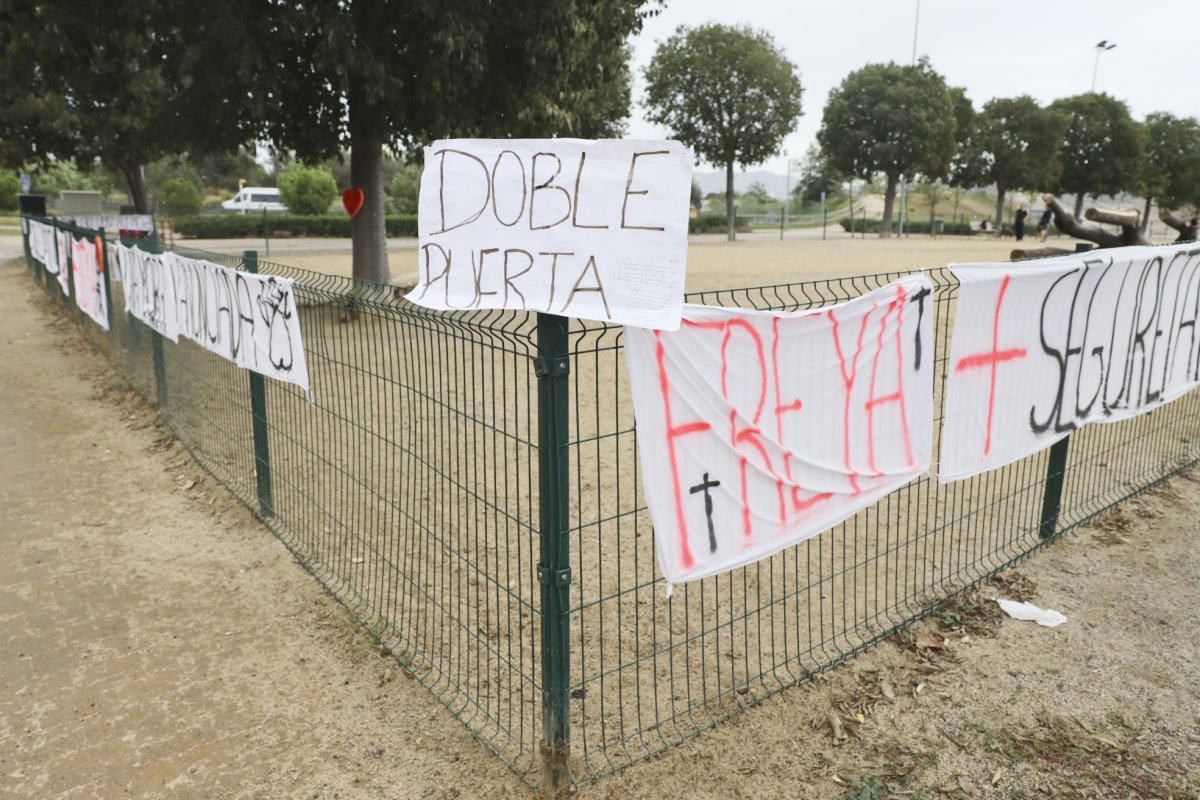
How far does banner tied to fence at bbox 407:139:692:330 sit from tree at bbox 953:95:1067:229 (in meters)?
49.9

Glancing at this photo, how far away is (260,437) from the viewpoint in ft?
16.1

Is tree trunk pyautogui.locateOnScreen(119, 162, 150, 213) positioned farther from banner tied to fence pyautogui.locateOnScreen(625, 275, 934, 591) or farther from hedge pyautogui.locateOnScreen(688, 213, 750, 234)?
banner tied to fence pyautogui.locateOnScreen(625, 275, 934, 591)

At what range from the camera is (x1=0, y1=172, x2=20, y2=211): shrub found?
4447 cm

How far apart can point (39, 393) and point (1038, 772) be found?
344 inches

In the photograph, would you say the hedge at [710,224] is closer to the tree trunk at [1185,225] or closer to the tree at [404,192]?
the tree at [404,192]

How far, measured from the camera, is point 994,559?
4.46 metres

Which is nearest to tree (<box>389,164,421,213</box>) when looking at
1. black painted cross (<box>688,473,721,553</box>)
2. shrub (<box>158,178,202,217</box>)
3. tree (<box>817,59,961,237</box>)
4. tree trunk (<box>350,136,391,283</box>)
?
shrub (<box>158,178,202,217</box>)

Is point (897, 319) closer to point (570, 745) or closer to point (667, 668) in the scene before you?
point (667, 668)

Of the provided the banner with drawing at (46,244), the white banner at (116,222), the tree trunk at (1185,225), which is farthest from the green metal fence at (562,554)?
the white banner at (116,222)

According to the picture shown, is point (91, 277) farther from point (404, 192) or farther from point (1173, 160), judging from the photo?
point (1173, 160)

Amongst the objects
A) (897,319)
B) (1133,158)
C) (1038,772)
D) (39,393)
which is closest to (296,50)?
(39,393)

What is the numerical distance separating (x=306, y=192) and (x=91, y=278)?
35263mm

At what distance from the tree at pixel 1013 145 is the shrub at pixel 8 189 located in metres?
50.0

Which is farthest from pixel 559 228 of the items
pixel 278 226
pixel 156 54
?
pixel 278 226
